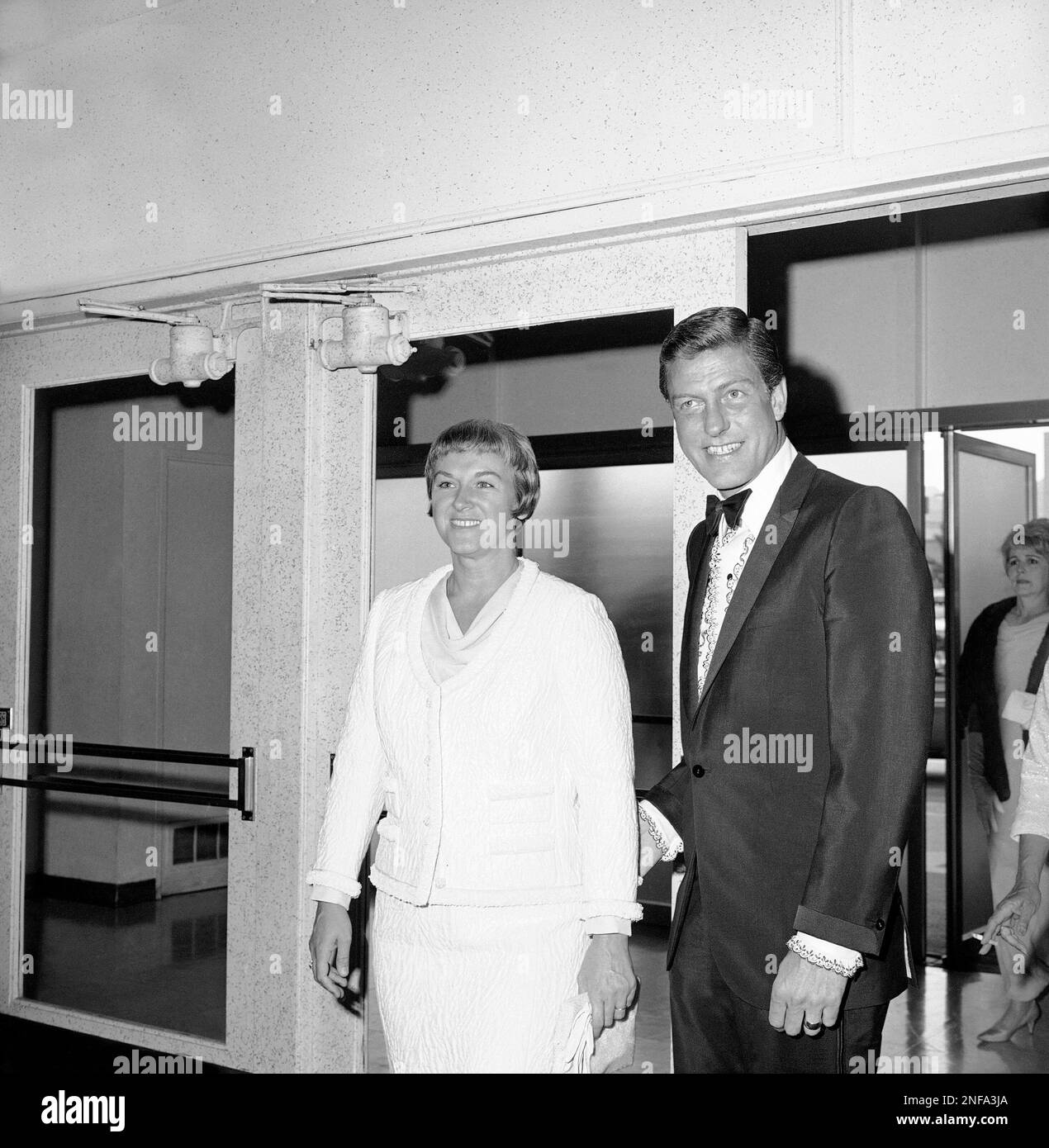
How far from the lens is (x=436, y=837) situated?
214 cm

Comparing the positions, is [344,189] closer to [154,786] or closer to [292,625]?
[292,625]

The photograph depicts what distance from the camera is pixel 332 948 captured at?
2262 mm

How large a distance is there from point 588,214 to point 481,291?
393 mm

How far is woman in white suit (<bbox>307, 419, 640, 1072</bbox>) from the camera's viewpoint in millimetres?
2127

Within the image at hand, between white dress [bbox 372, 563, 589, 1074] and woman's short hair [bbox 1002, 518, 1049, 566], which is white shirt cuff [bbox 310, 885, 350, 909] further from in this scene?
woman's short hair [bbox 1002, 518, 1049, 566]

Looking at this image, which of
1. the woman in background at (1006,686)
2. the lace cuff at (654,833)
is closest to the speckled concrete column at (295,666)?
the lace cuff at (654,833)

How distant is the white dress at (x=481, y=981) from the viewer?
6.98 feet

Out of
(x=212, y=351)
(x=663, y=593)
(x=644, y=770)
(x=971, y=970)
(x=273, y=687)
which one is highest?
(x=212, y=351)

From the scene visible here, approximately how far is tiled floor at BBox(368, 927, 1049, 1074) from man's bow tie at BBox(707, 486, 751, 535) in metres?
1.71

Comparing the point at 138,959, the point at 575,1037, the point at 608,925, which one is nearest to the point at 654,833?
the point at 608,925

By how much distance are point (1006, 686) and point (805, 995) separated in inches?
138

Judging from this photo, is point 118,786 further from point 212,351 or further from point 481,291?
point 481,291

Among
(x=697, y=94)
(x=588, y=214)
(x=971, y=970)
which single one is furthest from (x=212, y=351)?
(x=971, y=970)

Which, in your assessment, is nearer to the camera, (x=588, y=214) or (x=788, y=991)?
(x=788, y=991)
